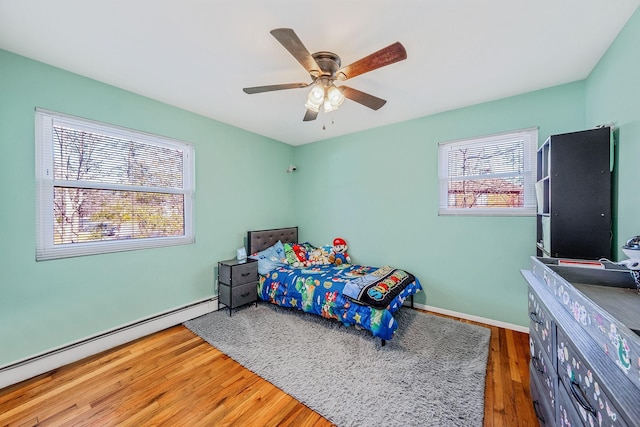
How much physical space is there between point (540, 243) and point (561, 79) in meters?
1.50

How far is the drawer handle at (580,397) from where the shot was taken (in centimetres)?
79

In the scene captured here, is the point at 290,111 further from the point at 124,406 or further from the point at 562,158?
the point at 124,406

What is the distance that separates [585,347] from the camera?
817 mm

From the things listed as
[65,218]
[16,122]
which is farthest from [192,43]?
[65,218]

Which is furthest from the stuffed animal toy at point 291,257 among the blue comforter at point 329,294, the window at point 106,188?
the window at point 106,188

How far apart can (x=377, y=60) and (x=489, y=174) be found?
203cm

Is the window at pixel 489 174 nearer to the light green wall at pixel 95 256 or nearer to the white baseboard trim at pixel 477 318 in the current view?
the white baseboard trim at pixel 477 318

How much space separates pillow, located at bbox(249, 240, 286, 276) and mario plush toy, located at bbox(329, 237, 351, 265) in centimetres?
73

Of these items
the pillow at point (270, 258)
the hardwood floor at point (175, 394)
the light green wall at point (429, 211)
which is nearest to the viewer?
the hardwood floor at point (175, 394)

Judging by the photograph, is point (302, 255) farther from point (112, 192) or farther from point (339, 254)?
point (112, 192)

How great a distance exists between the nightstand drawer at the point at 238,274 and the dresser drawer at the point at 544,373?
2.79m

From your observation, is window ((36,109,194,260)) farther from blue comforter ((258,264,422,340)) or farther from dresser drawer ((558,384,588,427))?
dresser drawer ((558,384,588,427))

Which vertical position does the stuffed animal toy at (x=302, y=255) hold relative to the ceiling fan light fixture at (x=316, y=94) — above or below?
below

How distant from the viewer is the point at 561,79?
7.41 feet
